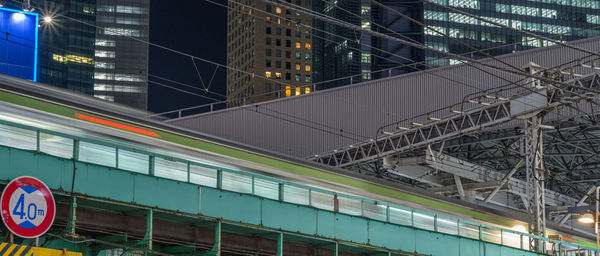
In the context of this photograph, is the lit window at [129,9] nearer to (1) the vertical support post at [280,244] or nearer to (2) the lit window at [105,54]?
(2) the lit window at [105,54]

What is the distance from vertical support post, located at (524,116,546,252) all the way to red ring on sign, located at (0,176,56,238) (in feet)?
70.5

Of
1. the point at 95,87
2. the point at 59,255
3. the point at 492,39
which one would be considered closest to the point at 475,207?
the point at 59,255

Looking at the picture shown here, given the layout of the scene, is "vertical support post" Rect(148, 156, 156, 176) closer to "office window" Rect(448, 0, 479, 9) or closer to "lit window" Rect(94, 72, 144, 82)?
"office window" Rect(448, 0, 479, 9)

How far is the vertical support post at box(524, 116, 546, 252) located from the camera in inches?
1346

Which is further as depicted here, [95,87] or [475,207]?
[95,87]

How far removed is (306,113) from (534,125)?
68.3ft

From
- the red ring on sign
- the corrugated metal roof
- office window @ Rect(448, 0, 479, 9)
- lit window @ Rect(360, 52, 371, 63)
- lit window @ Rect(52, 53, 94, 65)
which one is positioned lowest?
the red ring on sign

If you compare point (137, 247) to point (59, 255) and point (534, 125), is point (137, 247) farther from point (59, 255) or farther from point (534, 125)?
point (534, 125)

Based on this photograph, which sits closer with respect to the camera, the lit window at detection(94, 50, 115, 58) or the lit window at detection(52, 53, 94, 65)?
the lit window at detection(52, 53, 94, 65)

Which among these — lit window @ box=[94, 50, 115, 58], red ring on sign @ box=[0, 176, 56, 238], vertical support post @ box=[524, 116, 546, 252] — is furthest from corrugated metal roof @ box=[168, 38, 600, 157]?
lit window @ box=[94, 50, 115, 58]

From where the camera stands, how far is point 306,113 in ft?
179

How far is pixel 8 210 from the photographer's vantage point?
631 inches

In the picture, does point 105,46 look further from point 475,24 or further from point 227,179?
point 227,179

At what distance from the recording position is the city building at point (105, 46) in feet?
554
